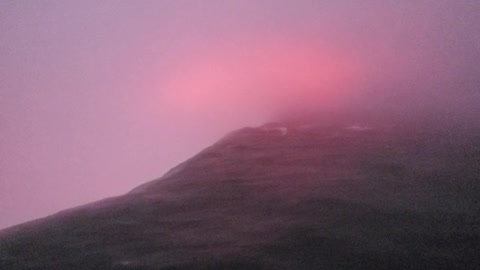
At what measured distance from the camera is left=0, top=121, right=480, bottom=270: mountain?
2033 millimetres

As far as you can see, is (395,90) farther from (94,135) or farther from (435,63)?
(94,135)

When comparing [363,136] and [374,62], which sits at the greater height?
[374,62]

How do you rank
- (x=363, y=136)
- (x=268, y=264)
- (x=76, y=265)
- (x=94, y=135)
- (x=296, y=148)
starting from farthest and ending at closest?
(x=94, y=135)
(x=363, y=136)
(x=296, y=148)
(x=76, y=265)
(x=268, y=264)

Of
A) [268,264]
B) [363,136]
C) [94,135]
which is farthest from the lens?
[94,135]

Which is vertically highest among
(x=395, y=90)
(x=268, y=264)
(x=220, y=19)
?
(x=220, y=19)

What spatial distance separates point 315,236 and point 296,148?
200 cm

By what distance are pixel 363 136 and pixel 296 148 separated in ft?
2.17

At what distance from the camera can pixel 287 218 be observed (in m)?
2.47

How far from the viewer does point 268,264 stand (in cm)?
195

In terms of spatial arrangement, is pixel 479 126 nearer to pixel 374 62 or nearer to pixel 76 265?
pixel 374 62

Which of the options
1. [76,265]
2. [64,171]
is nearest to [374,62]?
[64,171]

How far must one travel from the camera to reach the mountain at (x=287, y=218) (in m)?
2.03

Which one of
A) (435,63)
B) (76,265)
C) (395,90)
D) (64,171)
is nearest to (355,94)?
(395,90)

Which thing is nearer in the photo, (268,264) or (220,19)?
(268,264)
